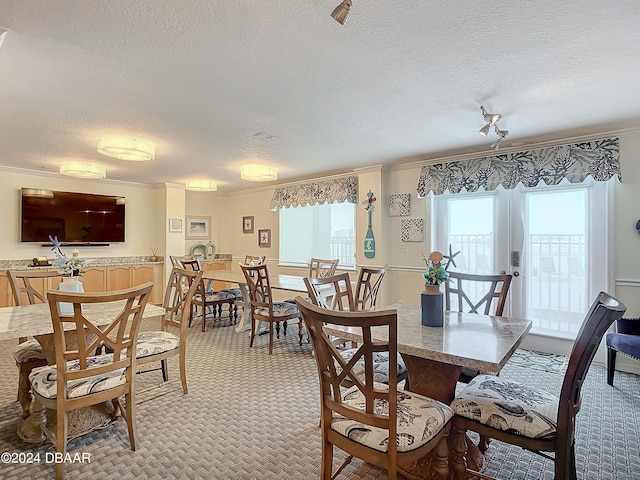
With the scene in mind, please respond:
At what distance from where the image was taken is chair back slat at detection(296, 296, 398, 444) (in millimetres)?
1216

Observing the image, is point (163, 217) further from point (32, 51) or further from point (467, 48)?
point (467, 48)

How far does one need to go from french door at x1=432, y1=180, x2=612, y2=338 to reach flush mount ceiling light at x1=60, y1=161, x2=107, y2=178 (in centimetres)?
476

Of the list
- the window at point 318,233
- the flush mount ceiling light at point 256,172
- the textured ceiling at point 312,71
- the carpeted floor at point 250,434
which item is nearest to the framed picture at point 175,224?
the window at point 318,233

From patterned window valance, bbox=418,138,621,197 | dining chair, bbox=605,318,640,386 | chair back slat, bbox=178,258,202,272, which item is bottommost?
dining chair, bbox=605,318,640,386

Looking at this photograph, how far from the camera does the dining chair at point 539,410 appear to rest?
1.31 m

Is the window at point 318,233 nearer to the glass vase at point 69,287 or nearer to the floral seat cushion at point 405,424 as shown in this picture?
the glass vase at point 69,287

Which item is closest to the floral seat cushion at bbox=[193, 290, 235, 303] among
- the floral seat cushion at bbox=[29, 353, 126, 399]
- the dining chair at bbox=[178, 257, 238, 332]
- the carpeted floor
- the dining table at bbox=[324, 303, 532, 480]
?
the dining chair at bbox=[178, 257, 238, 332]

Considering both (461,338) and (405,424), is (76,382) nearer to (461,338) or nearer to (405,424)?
(405,424)

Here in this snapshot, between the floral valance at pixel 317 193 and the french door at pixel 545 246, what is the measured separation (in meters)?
1.63

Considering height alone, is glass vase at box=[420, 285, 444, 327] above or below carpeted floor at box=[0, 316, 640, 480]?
above

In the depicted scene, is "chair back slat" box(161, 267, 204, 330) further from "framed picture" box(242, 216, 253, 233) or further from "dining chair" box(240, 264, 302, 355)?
"framed picture" box(242, 216, 253, 233)

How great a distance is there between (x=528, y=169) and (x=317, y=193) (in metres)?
3.07

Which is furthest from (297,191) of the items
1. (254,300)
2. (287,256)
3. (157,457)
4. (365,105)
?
(157,457)

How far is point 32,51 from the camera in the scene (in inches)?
76.0
